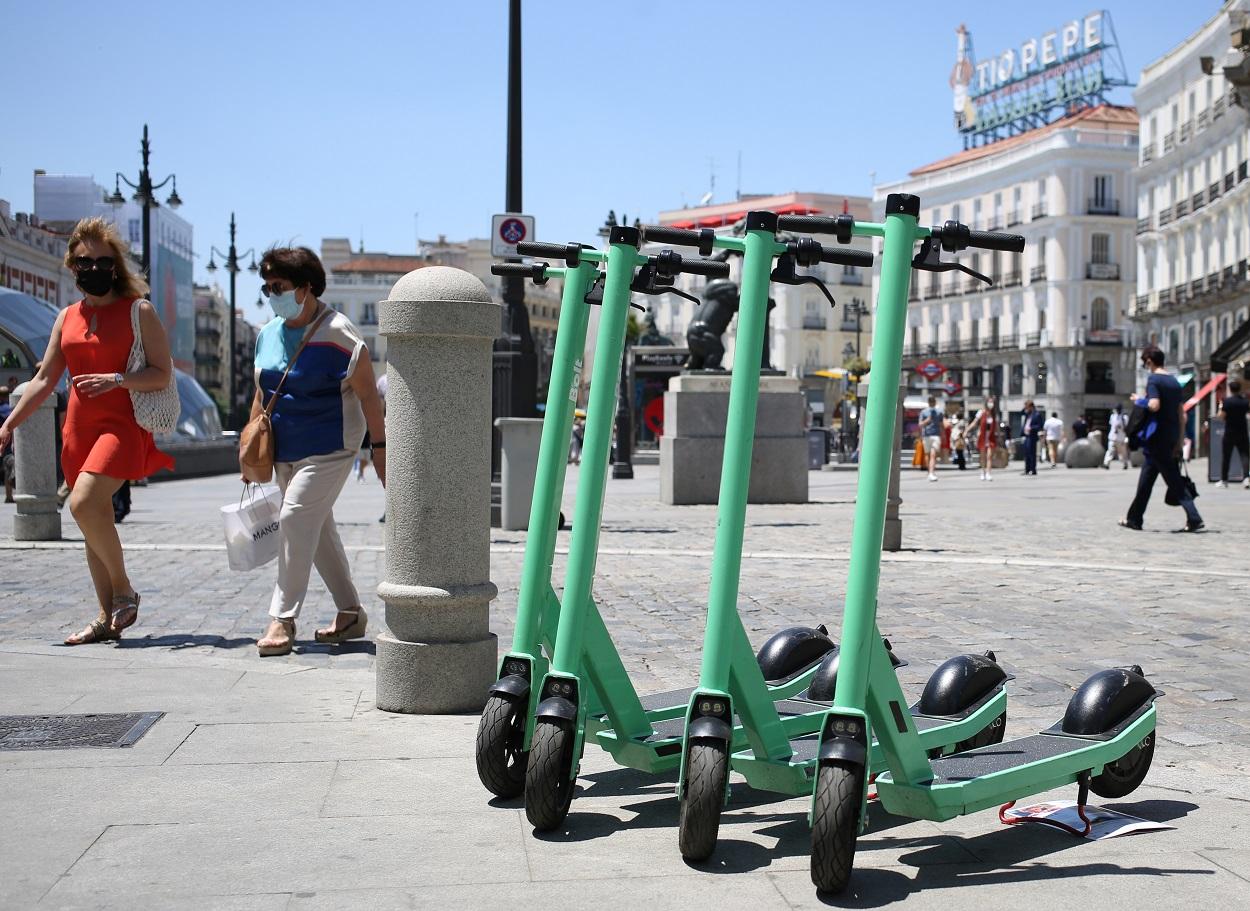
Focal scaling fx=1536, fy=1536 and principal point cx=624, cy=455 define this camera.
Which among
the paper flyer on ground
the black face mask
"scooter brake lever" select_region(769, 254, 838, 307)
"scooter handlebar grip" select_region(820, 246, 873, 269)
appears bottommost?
the paper flyer on ground

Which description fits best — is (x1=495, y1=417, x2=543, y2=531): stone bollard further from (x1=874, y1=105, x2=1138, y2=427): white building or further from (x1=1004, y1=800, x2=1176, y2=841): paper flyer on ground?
(x1=874, y1=105, x2=1138, y2=427): white building

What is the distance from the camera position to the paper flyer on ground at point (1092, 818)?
3.86 m

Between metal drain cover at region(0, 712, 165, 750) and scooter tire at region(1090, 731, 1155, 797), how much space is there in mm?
2891

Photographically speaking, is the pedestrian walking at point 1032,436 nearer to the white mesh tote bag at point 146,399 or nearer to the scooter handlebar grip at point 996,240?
the white mesh tote bag at point 146,399

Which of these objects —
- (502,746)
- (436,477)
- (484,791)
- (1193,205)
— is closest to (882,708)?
(502,746)

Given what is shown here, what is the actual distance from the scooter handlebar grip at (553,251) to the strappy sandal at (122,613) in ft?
10.6

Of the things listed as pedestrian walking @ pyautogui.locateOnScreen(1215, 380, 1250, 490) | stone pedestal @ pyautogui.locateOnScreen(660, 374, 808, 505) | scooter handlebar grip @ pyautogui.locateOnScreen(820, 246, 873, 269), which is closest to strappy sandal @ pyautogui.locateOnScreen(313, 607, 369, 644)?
scooter handlebar grip @ pyautogui.locateOnScreen(820, 246, 873, 269)

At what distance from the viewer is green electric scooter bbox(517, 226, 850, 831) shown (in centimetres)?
372

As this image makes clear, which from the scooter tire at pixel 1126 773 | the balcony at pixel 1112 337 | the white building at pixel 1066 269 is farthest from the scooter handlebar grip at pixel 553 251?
the balcony at pixel 1112 337

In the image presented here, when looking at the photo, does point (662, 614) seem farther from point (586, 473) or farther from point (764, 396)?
point (764, 396)

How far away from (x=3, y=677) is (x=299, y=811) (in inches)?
96.9

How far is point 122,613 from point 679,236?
4007 mm

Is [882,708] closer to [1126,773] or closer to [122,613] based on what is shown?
[1126,773]

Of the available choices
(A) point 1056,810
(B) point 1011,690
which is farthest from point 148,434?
(A) point 1056,810
